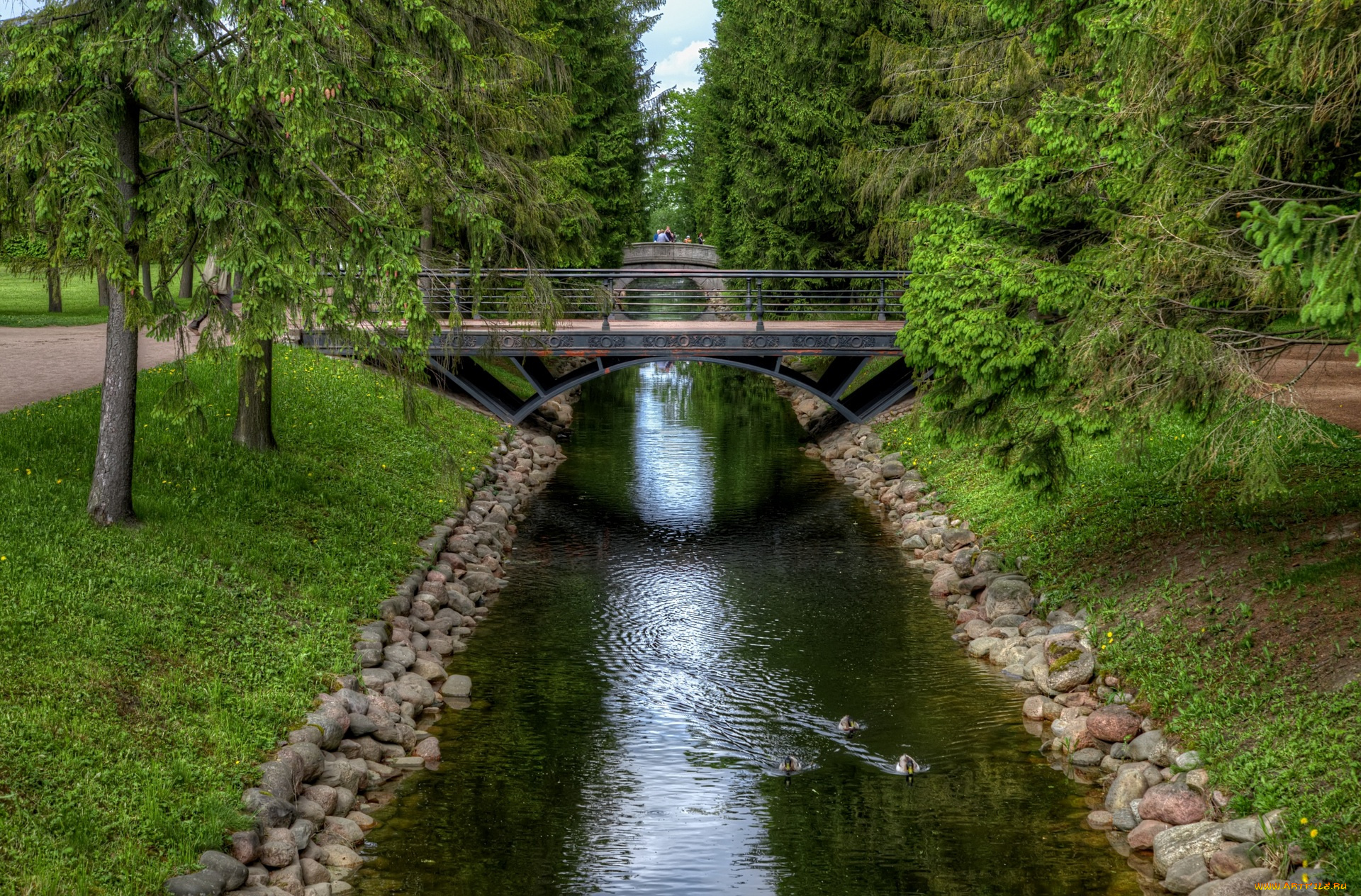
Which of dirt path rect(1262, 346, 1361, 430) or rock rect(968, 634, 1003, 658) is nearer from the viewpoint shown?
rock rect(968, 634, 1003, 658)

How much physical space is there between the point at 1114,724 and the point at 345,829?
7.18 meters

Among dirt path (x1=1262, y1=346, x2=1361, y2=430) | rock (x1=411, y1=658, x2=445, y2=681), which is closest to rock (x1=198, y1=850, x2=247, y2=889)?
rock (x1=411, y1=658, x2=445, y2=681)

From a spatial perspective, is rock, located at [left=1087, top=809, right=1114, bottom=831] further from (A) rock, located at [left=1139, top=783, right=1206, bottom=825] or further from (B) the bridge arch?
(B) the bridge arch

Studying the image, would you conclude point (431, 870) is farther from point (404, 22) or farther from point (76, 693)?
point (404, 22)

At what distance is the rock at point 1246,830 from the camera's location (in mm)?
8734

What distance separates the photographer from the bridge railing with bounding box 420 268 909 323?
50.3 ft

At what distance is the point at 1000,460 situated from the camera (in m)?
12.8

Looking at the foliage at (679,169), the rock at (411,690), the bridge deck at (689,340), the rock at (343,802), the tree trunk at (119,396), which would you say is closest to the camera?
the rock at (343,802)

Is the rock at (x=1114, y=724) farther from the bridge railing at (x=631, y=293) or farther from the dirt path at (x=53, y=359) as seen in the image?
the dirt path at (x=53, y=359)

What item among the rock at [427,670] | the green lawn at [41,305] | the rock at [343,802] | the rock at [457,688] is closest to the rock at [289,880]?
the rock at [343,802]

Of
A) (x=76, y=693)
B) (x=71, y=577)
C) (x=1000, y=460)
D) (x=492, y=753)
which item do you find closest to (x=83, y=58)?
(x=71, y=577)

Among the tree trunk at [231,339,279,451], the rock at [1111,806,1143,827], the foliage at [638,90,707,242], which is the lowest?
the rock at [1111,806,1143,827]

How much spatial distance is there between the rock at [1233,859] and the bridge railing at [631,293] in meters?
9.30

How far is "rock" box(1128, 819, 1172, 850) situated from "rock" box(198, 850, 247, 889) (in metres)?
7.03
